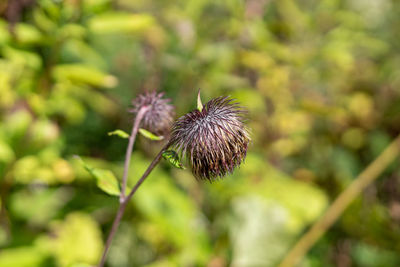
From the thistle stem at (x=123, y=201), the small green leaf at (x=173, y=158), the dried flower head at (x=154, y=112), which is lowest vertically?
the thistle stem at (x=123, y=201)

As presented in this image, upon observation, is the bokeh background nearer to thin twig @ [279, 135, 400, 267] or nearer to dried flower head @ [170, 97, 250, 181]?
thin twig @ [279, 135, 400, 267]

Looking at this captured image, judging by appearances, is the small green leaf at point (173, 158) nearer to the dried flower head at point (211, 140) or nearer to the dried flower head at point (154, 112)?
the dried flower head at point (211, 140)

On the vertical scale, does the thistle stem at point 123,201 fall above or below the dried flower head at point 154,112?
below

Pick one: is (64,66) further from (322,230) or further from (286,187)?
(322,230)

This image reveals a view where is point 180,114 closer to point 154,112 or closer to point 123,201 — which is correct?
point 154,112

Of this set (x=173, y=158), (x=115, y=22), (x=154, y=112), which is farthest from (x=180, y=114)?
(x=173, y=158)

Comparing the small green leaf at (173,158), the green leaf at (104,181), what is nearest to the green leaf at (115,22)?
the green leaf at (104,181)
